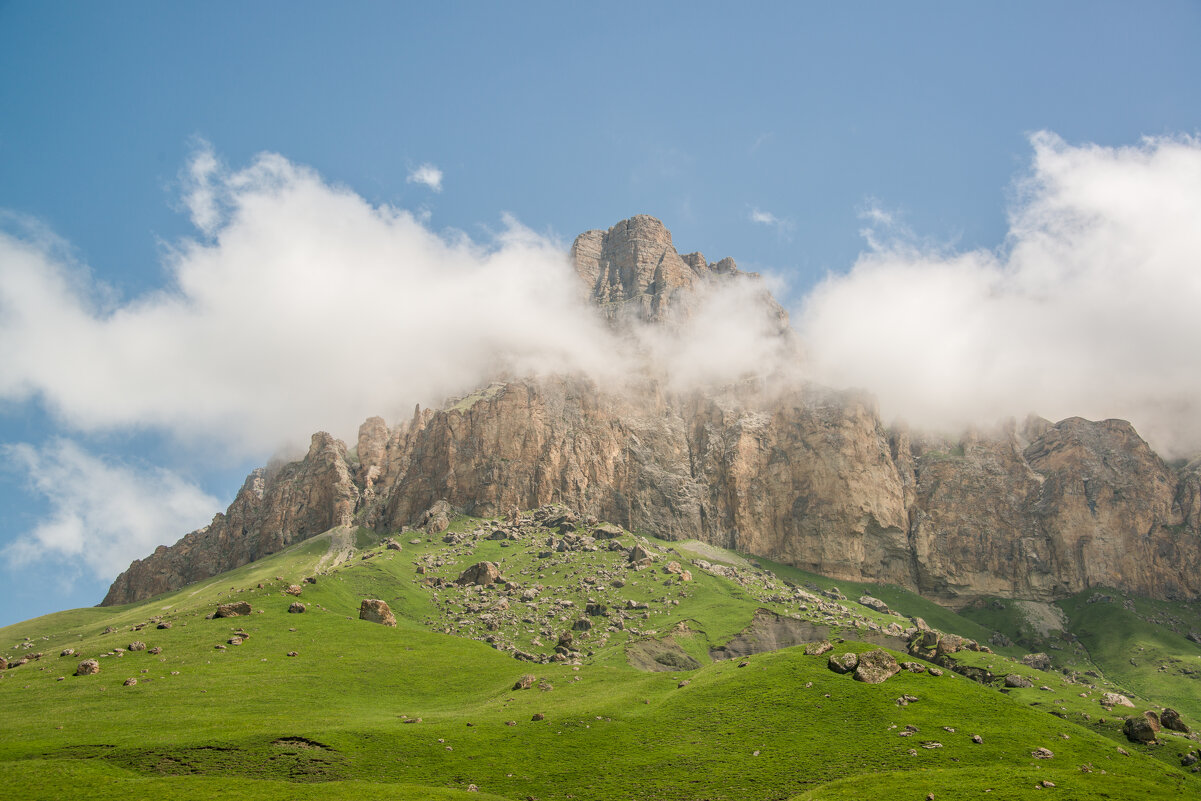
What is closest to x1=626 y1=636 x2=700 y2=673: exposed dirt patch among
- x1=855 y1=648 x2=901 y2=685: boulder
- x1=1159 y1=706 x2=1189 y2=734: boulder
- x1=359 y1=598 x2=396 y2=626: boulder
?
x1=359 y1=598 x2=396 y2=626: boulder

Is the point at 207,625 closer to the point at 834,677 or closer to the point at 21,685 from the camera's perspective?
the point at 21,685

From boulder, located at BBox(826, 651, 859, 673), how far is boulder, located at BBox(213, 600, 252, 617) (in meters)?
118

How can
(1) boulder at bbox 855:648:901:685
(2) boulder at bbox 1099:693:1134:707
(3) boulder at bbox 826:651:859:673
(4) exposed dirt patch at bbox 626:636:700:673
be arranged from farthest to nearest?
(4) exposed dirt patch at bbox 626:636:700:673 < (2) boulder at bbox 1099:693:1134:707 < (3) boulder at bbox 826:651:859:673 < (1) boulder at bbox 855:648:901:685

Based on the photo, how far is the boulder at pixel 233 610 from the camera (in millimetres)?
153250

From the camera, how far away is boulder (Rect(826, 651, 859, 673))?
110m

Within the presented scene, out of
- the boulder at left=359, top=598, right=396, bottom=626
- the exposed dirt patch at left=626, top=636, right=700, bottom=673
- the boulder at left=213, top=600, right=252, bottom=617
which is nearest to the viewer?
the boulder at left=213, top=600, right=252, bottom=617

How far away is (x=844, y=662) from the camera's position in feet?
363

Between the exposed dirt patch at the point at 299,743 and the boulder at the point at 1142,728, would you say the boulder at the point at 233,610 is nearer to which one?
the exposed dirt patch at the point at 299,743

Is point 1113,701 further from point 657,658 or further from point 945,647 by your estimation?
point 657,658

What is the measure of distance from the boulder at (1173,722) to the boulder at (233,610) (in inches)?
6677

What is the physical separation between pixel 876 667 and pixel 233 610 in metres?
126

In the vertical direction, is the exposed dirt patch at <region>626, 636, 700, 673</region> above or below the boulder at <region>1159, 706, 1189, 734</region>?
above

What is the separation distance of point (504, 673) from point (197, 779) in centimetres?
6769

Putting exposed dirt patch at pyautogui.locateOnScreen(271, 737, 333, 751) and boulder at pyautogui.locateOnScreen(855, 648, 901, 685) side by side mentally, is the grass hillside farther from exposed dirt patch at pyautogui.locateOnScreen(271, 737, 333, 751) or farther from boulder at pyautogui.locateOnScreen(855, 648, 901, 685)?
boulder at pyautogui.locateOnScreen(855, 648, 901, 685)
